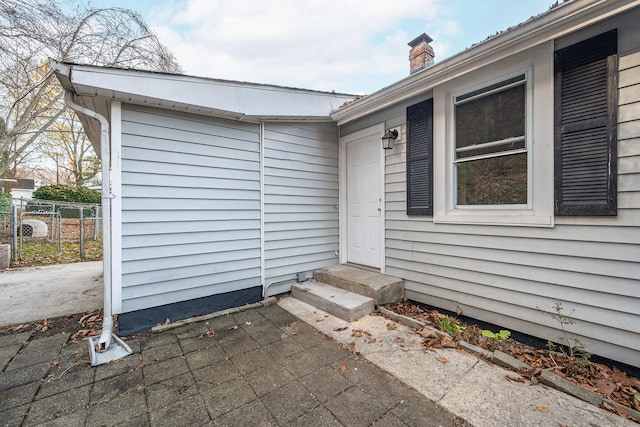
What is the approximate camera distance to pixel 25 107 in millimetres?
8039

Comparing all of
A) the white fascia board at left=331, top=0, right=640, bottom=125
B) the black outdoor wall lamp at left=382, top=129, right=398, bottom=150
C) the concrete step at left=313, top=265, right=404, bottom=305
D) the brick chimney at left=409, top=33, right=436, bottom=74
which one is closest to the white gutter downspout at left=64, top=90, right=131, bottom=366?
the concrete step at left=313, top=265, right=404, bottom=305

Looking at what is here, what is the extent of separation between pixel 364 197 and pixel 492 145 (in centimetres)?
178

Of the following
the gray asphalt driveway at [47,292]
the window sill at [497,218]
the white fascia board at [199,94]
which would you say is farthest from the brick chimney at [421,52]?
the gray asphalt driveway at [47,292]

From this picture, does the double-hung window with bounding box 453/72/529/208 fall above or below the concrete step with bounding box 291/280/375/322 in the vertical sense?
above

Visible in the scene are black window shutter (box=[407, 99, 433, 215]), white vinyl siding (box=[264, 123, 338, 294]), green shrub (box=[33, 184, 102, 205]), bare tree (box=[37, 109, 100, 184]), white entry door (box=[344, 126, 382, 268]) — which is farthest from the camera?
bare tree (box=[37, 109, 100, 184])

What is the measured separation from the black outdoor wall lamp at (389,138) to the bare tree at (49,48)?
7.88 meters

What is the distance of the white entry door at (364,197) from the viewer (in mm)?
3863

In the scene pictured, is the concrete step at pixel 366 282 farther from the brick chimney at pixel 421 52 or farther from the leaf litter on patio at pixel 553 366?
the brick chimney at pixel 421 52

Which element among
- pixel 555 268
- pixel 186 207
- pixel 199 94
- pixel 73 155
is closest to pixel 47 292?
pixel 186 207

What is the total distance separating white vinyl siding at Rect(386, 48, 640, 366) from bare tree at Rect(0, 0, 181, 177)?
9229mm

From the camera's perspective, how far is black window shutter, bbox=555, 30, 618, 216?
6.60ft

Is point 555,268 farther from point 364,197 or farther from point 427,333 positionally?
point 364,197

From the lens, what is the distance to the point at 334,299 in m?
3.28

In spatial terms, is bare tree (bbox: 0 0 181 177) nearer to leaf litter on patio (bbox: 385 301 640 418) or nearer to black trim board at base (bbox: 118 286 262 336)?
black trim board at base (bbox: 118 286 262 336)
